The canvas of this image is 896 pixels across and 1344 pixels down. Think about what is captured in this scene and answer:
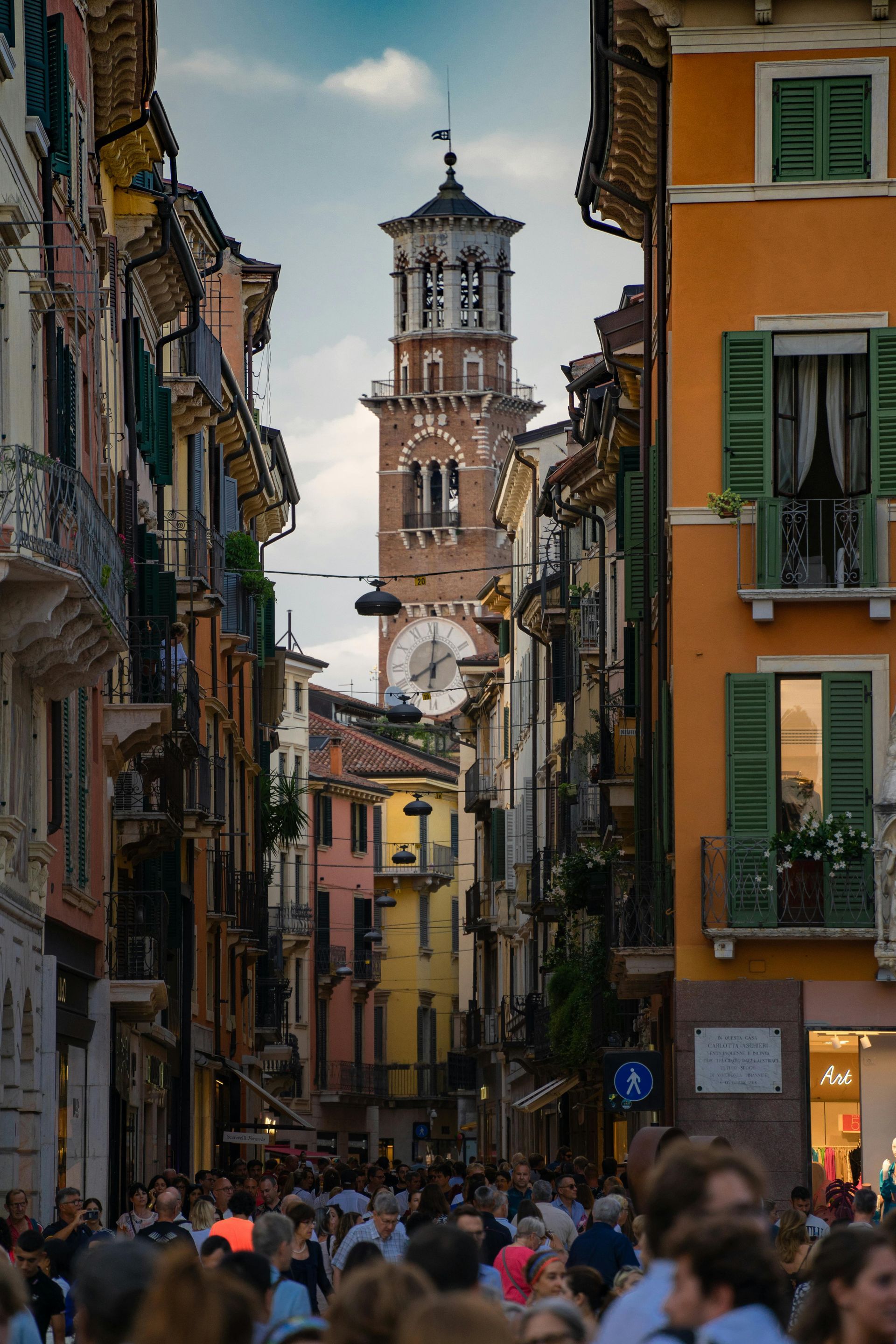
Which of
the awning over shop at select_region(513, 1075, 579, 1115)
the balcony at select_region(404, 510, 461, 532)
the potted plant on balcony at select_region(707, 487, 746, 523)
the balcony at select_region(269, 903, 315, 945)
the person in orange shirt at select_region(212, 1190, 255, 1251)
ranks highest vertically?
the balcony at select_region(404, 510, 461, 532)

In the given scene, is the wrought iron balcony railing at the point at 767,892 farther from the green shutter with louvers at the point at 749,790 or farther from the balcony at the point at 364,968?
the balcony at the point at 364,968

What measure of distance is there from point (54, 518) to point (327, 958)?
66758 millimetres

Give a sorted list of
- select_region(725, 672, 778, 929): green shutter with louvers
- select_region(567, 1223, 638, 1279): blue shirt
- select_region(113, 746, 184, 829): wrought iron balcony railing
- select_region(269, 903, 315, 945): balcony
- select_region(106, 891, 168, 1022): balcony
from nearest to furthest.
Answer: select_region(567, 1223, 638, 1279): blue shirt < select_region(725, 672, 778, 929): green shutter with louvers < select_region(106, 891, 168, 1022): balcony < select_region(113, 746, 184, 829): wrought iron balcony railing < select_region(269, 903, 315, 945): balcony

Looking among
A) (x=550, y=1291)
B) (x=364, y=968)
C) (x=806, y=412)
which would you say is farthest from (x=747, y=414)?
(x=364, y=968)

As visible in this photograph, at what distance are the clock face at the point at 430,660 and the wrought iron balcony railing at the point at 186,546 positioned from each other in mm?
93985

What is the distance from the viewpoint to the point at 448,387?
136 meters

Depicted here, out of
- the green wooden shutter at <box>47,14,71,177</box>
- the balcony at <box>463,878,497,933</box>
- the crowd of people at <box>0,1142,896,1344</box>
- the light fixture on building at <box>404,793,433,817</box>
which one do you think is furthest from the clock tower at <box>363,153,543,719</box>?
the crowd of people at <box>0,1142,896,1344</box>

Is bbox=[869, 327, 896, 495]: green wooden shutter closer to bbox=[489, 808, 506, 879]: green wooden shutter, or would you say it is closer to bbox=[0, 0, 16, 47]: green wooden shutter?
bbox=[0, 0, 16, 47]: green wooden shutter

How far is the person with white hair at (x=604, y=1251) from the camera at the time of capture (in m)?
13.5

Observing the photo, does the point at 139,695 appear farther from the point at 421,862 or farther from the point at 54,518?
the point at 421,862

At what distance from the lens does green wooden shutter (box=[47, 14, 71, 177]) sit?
69.8ft

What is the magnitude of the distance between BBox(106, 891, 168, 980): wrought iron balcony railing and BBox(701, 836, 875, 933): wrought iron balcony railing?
780 cm

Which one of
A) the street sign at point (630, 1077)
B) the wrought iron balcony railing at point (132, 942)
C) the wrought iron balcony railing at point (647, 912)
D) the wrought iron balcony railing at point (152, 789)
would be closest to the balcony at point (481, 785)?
the wrought iron balcony railing at point (152, 789)

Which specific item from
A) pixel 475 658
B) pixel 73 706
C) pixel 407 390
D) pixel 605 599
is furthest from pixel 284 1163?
pixel 407 390
